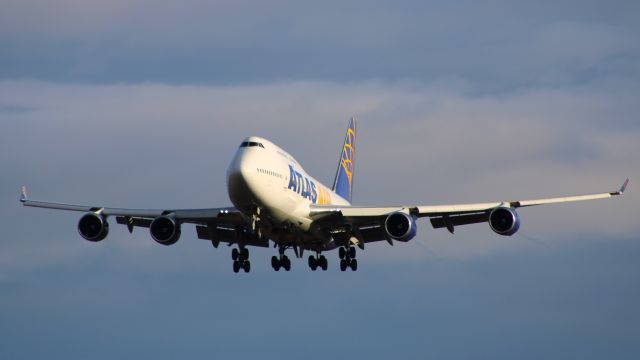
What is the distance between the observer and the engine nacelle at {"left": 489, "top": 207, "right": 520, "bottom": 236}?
63.5 m

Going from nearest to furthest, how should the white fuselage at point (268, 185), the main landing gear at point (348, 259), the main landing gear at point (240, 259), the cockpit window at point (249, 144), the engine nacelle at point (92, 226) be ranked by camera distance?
the white fuselage at point (268, 185), the cockpit window at point (249, 144), the engine nacelle at point (92, 226), the main landing gear at point (240, 259), the main landing gear at point (348, 259)

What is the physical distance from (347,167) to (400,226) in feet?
88.7

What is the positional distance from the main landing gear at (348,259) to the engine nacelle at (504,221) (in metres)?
9.01

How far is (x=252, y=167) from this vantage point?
58.8 metres

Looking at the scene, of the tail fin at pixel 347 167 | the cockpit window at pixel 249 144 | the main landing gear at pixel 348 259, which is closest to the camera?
the cockpit window at pixel 249 144

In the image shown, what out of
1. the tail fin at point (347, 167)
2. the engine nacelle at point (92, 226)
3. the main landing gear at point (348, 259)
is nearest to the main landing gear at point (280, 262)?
the main landing gear at point (348, 259)

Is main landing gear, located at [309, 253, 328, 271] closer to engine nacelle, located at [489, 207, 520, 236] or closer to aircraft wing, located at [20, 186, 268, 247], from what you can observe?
aircraft wing, located at [20, 186, 268, 247]

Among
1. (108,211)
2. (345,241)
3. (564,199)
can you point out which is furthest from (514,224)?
(108,211)

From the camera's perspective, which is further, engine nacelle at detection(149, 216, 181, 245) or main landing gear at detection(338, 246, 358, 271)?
main landing gear at detection(338, 246, 358, 271)

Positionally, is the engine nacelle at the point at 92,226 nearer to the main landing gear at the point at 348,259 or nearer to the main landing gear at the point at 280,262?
the main landing gear at the point at 280,262

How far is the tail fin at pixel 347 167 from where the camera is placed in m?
86.6

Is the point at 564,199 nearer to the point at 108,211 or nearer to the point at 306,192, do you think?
the point at 306,192

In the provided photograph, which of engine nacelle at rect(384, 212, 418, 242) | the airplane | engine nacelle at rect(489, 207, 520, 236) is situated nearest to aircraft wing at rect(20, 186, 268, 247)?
the airplane

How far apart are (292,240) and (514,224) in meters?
11.7
